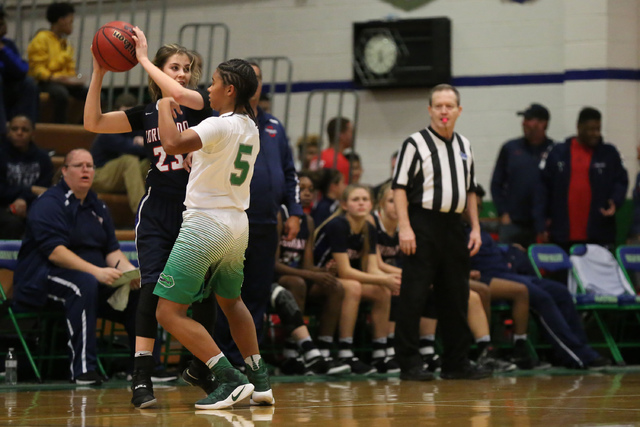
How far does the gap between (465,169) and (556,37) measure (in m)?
4.79

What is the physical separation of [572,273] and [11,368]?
197 inches

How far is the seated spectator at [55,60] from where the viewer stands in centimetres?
1008

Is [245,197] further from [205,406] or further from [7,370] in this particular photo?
[7,370]

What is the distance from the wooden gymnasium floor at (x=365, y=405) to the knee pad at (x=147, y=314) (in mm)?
347

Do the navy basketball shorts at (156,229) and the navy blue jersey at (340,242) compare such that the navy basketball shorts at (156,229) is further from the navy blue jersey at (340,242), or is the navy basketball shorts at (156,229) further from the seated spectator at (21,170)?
the seated spectator at (21,170)

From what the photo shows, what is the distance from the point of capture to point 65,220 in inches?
260

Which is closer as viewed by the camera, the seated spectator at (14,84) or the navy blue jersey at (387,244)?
the navy blue jersey at (387,244)

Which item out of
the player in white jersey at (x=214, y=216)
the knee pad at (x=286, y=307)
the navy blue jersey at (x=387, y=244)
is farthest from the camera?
the navy blue jersey at (x=387, y=244)

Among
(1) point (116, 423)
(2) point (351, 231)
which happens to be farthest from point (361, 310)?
(1) point (116, 423)

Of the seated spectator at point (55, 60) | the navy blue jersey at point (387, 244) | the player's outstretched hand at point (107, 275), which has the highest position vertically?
the seated spectator at point (55, 60)

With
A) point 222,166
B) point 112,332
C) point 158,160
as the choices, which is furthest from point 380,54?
point 222,166

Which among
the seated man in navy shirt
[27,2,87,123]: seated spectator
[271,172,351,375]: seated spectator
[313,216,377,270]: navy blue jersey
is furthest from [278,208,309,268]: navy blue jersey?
[27,2,87,123]: seated spectator

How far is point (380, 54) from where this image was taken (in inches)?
453

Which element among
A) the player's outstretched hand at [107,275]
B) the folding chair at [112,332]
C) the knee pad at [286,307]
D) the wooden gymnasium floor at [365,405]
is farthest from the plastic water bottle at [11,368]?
the knee pad at [286,307]
